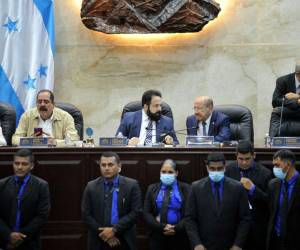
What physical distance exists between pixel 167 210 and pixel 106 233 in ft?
2.07

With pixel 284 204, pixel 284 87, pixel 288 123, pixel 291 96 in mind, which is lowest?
pixel 284 204

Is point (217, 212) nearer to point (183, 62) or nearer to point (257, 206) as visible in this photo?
point (257, 206)

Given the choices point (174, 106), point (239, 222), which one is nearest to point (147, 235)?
point (239, 222)

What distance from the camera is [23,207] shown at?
19.8 feet

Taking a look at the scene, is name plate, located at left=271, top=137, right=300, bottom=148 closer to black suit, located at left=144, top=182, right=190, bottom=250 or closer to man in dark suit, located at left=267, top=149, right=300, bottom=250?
man in dark suit, located at left=267, top=149, right=300, bottom=250

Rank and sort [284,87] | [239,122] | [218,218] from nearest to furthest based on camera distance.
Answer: [218,218] < [284,87] < [239,122]

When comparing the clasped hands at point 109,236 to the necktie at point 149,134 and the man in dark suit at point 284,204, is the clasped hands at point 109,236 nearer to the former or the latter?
the man in dark suit at point 284,204

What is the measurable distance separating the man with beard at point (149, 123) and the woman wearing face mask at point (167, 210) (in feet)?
4.09

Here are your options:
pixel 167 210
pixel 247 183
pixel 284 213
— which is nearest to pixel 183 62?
pixel 247 183

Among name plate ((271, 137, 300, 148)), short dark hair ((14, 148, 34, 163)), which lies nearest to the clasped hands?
short dark hair ((14, 148, 34, 163))

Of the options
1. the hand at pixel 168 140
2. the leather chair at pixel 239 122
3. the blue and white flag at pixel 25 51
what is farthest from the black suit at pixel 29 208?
the blue and white flag at pixel 25 51

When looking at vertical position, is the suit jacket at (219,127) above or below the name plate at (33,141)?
above

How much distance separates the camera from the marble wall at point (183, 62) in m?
9.41

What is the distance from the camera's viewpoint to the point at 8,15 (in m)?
9.24
